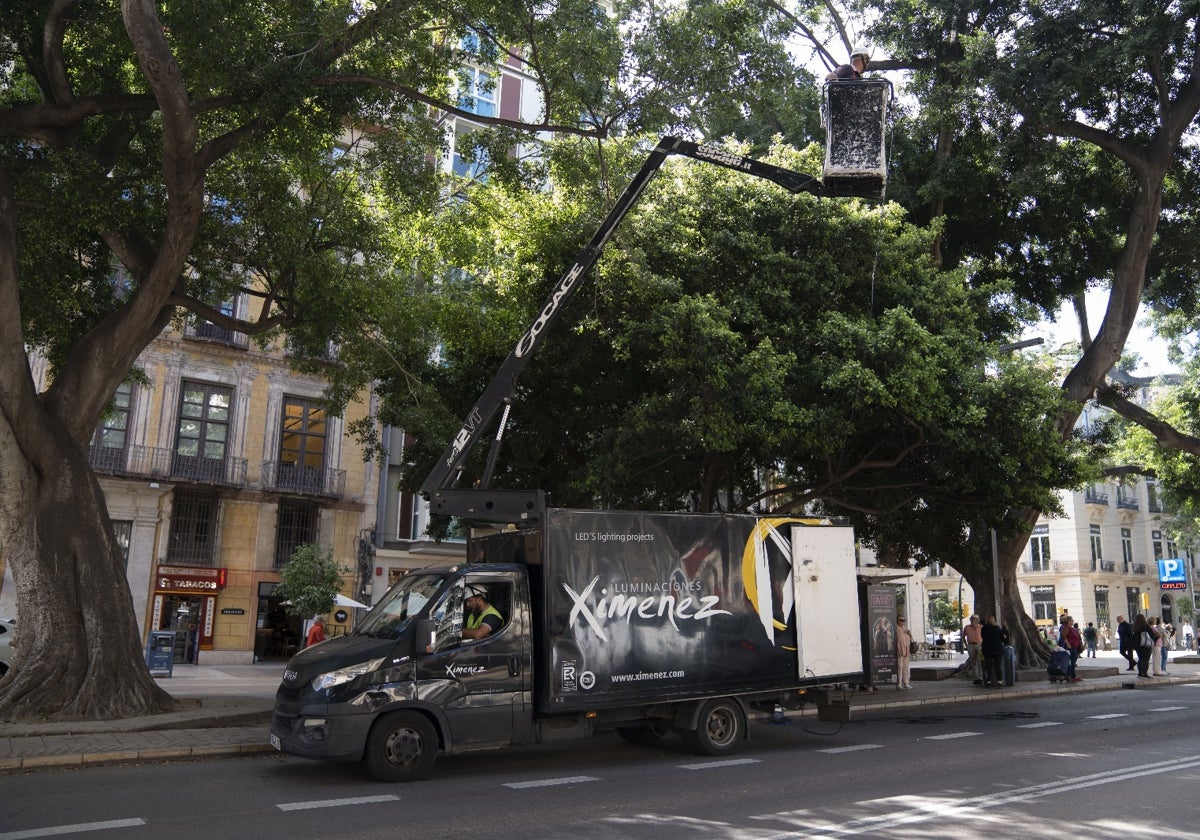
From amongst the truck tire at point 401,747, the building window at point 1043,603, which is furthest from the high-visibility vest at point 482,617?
the building window at point 1043,603

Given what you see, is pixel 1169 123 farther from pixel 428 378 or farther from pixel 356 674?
pixel 356 674

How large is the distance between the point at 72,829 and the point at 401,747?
2950mm

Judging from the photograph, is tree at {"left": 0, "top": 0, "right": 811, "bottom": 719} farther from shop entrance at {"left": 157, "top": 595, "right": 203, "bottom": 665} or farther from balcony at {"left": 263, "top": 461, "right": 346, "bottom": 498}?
shop entrance at {"left": 157, "top": 595, "right": 203, "bottom": 665}

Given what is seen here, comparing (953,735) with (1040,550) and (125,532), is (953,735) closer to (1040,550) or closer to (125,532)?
(125,532)

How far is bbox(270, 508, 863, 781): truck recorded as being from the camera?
360 inches

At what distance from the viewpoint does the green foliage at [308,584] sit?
89.0 ft

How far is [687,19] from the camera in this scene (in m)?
12.9

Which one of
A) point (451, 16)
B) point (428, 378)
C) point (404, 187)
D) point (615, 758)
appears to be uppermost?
point (451, 16)

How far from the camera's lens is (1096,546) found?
186 feet

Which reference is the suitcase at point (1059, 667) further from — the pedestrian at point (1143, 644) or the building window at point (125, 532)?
the building window at point (125, 532)

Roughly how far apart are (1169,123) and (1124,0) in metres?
3.98

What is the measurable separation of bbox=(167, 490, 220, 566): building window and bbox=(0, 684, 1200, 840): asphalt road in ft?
72.6

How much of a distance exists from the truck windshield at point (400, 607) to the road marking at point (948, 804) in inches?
163

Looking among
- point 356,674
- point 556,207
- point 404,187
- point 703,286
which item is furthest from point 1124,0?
point 356,674
